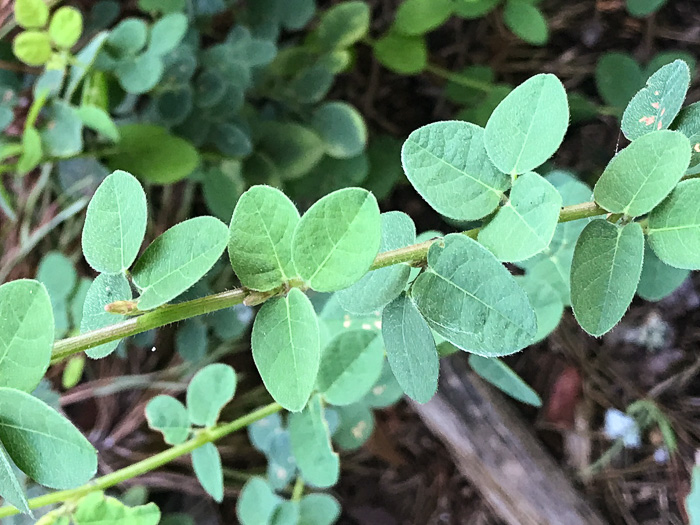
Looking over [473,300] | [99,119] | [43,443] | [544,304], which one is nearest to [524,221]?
[473,300]

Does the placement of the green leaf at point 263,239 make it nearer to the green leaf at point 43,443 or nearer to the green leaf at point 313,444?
the green leaf at point 43,443

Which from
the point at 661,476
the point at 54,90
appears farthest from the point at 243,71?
the point at 661,476

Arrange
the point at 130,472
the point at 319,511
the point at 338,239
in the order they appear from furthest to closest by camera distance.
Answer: the point at 319,511, the point at 130,472, the point at 338,239

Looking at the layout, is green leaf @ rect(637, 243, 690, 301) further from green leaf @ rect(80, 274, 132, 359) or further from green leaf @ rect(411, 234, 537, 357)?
green leaf @ rect(80, 274, 132, 359)

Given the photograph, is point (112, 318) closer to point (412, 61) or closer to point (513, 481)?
point (412, 61)

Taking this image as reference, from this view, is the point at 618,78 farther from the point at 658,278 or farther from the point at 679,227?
the point at 679,227

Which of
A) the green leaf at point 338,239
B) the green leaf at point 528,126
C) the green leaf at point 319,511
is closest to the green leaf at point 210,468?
the green leaf at point 319,511

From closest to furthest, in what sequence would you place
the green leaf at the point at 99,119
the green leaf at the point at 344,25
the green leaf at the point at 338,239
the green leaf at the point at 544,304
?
the green leaf at the point at 338,239 → the green leaf at the point at 544,304 → the green leaf at the point at 99,119 → the green leaf at the point at 344,25

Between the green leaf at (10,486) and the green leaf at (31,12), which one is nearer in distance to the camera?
the green leaf at (10,486)
